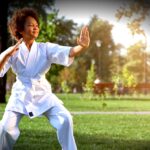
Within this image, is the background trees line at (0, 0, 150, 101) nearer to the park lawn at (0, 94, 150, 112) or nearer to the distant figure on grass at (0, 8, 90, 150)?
the park lawn at (0, 94, 150, 112)

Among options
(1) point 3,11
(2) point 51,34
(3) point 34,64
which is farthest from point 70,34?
(3) point 34,64

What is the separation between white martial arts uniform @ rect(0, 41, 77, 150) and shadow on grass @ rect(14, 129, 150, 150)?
2262 millimetres

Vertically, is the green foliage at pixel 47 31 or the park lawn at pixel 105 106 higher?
the green foliage at pixel 47 31

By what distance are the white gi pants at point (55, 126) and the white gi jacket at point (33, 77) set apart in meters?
0.08

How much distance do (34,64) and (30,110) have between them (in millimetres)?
479

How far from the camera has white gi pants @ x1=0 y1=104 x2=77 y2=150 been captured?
5.30 m

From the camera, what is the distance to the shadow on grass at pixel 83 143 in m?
7.70

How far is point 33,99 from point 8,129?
39cm

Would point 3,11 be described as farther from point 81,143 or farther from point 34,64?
point 34,64

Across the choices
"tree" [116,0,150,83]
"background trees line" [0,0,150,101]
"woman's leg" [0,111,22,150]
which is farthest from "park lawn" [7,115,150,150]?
"background trees line" [0,0,150,101]

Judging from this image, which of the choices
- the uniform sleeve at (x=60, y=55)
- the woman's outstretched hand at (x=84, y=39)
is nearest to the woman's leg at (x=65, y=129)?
the uniform sleeve at (x=60, y=55)

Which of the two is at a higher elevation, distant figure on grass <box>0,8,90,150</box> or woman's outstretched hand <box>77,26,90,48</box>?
woman's outstretched hand <box>77,26,90,48</box>

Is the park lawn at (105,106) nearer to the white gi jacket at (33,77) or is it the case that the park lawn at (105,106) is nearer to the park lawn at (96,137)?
the park lawn at (96,137)

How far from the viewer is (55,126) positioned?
535 centimetres
